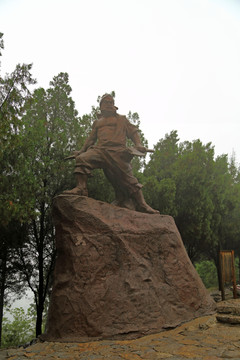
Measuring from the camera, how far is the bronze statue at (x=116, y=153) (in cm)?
665

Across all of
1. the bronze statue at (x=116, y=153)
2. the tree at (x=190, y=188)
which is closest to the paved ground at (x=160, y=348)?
the bronze statue at (x=116, y=153)

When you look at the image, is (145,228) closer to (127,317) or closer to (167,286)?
(167,286)

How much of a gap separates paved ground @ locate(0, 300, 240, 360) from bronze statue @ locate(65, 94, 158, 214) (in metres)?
2.77

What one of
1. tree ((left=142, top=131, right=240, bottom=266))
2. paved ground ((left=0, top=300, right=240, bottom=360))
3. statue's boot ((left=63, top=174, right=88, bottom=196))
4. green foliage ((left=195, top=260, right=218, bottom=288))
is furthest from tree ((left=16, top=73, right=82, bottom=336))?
green foliage ((left=195, top=260, right=218, bottom=288))

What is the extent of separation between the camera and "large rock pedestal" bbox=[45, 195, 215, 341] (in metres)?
4.89

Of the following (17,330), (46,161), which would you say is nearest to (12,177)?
(46,161)

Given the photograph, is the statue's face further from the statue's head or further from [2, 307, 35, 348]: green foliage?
[2, 307, 35, 348]: green foliage

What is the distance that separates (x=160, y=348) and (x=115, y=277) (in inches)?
57.1

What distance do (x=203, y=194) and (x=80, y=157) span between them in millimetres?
7194

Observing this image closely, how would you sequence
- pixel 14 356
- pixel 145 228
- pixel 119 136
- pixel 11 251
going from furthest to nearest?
pixel 11 251
pixel 119 136
pixel 145 228
pixel 14 356

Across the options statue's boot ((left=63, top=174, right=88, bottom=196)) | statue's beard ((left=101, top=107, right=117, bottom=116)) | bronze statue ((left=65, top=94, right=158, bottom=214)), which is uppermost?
statue's beard ((left=101, top=107, right=117, bottom=116))

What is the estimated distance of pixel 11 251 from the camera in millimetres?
9234

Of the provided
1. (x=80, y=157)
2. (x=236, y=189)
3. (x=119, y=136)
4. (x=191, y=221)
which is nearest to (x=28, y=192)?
(x=80, y=157)

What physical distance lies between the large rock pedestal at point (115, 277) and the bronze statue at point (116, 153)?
762 millimetres
